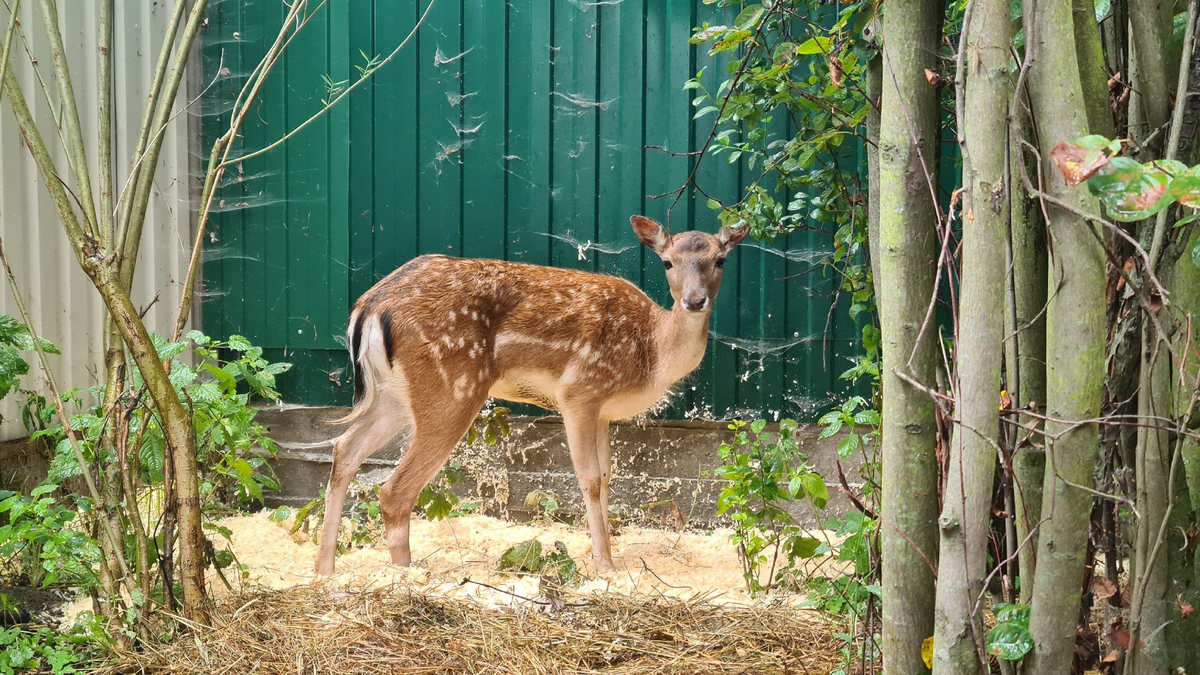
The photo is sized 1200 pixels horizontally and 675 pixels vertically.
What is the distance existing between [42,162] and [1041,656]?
8.99 feet

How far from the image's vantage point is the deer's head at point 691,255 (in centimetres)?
411

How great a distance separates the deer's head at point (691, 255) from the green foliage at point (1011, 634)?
2361 millimetres

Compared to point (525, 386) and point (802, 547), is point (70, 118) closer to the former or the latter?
point (525, 386)

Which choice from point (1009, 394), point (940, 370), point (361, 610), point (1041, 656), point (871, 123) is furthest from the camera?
point (361, 610)

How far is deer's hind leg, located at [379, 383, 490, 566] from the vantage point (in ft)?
13.3

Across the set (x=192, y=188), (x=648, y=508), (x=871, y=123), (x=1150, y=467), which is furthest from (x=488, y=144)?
(x=1150, y=467)

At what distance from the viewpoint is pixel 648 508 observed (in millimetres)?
5016

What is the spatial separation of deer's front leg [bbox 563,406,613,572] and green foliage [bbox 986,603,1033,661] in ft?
8.12

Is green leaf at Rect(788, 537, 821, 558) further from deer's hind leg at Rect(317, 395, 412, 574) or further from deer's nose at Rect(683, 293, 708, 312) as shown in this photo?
deer's hind leg at Rect(317, 395, 412, 574)

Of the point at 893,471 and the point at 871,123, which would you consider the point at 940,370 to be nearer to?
Answer: the point at 893,471

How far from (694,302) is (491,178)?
1609 millimetres

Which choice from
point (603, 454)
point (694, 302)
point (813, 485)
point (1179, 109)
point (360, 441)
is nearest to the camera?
point (1179, 109)

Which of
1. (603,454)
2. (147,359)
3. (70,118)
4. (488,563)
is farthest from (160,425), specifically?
(603,454)

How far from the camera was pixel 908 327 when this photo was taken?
1.98 metres
